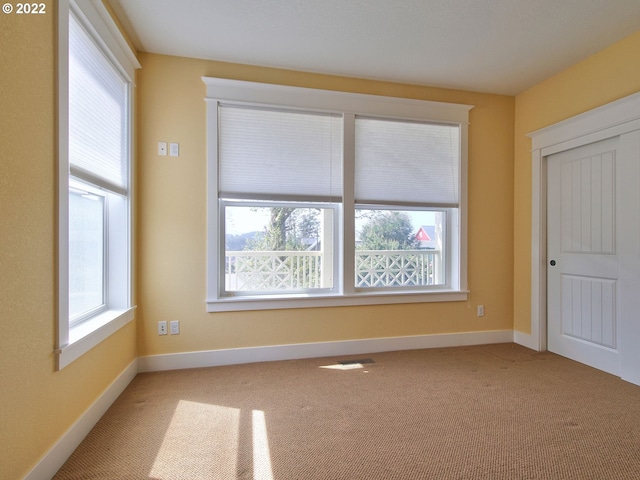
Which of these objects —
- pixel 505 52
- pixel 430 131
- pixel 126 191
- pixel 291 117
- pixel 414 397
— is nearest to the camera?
pixel 414 397

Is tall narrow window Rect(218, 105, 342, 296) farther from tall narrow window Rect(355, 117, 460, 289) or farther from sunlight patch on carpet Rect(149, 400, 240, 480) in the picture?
sunlight patch on carpet Rect(149, 400, 240, 480)

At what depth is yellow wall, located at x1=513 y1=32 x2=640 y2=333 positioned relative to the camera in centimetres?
247

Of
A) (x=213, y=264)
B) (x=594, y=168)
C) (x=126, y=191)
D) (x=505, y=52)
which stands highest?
(x=505, y=52)

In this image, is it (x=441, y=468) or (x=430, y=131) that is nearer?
(x=441, y=468)

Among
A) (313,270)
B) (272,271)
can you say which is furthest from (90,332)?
(313,270)

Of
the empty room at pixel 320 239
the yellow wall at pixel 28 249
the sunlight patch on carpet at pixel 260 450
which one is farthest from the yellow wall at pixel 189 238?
the yellow wall at pixel 28 249

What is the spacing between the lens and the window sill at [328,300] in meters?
2.78

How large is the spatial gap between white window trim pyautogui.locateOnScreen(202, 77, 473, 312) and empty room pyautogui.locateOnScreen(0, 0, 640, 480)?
0.02m

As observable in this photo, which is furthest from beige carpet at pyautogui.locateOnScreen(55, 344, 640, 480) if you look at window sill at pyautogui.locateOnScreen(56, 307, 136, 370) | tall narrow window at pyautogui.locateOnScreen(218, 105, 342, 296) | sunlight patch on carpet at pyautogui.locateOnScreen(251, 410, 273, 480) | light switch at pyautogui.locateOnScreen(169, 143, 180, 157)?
light switch at pyautogui.locateOnScreen(169, 143, 180, 157)

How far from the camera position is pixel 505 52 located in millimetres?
2617

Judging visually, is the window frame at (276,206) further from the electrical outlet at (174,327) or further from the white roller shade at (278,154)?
the electrical outlet at (174,327)

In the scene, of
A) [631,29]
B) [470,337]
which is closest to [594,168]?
[631,29]

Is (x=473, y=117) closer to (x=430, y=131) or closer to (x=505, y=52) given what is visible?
(x=430, y=131)

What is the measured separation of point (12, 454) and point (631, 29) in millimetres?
4306
